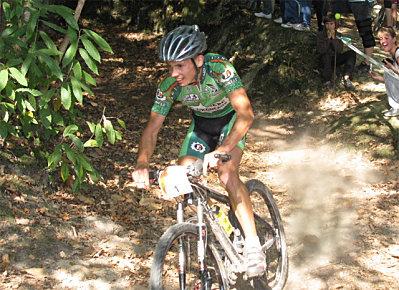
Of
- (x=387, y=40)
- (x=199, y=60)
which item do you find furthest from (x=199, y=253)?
(x=387, y=40)

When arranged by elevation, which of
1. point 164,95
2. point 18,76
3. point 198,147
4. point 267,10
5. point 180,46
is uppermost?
point 180,46

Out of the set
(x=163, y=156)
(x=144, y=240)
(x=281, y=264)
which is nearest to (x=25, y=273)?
(x=144, y=240)

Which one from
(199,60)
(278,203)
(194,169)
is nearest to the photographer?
(194,169)

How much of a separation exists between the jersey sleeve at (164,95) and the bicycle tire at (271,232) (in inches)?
50.4

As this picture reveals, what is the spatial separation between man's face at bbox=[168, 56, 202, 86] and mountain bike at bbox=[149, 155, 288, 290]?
2.63ft

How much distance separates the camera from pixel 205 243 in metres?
4.67

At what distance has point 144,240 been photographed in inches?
272

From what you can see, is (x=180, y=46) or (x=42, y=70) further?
(x=42, y=70)

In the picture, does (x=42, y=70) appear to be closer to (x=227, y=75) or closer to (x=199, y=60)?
(x=199, y=60)

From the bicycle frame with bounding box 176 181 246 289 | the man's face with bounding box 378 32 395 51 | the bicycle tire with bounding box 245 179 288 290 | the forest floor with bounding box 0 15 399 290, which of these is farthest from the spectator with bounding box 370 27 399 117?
the bicycle frame with bounding box 176 181 246 289

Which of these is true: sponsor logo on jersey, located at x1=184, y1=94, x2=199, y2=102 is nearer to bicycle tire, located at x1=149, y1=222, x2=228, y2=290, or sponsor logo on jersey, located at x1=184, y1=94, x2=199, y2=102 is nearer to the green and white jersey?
the green and white jersey

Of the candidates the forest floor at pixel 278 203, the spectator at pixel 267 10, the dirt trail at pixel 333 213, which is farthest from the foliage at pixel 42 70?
the spectator at pixel 267 10

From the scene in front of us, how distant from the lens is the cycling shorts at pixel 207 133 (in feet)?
17.9

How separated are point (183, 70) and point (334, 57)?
658 cm
